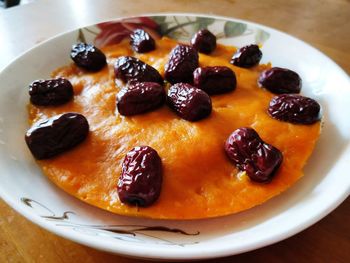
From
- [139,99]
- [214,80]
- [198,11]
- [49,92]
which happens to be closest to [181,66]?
[214,80]

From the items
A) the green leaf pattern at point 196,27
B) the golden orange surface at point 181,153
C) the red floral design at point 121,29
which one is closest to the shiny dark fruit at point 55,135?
the golden orange surface at point 181,153

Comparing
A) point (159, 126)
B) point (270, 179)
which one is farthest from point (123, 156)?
point (270, 179)

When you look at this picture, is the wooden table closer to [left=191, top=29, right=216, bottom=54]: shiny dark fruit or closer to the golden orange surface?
the golden orange surface

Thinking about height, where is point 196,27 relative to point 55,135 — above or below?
below

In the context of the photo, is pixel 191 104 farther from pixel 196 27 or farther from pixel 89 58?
pixel 196 27

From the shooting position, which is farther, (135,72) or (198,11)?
(198,11)

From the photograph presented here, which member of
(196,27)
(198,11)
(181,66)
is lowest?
(198,11)

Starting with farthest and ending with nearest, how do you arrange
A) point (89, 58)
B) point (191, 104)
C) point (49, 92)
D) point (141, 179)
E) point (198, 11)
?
point (198, 11)
point (89, 58)
point (49, 92)
point (191, 104)
point (141, 179)

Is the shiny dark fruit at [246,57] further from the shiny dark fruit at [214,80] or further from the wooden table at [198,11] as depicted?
the wooden table at [198,11]
